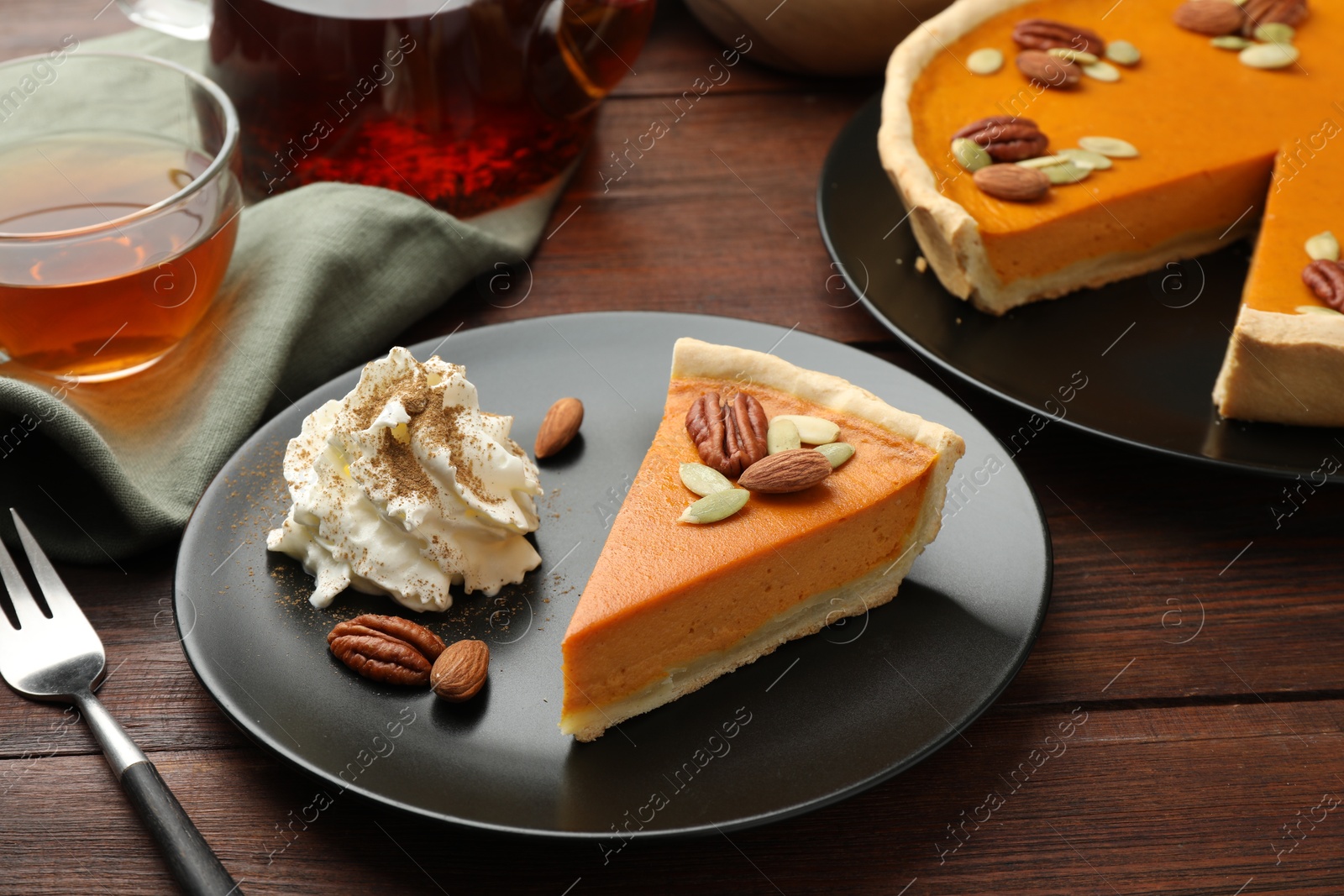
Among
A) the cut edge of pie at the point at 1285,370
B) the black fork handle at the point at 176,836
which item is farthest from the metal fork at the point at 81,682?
the cut edge of pie at the point at 1285,370

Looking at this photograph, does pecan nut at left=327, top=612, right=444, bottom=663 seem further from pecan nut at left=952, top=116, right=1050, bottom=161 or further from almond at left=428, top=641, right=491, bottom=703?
pecan nut at left=952, top=116, right=1050, bottom=161

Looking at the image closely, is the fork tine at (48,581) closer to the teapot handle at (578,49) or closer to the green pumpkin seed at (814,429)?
the green pumpkin seed at (814,429)

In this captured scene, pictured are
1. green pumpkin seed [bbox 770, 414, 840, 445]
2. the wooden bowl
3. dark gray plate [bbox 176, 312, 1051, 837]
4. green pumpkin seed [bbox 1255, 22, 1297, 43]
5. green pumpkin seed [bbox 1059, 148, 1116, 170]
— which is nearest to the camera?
dark gray plate [bbox 176, 312, 1051, 837]

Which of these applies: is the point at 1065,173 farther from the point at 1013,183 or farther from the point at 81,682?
the point at 81,682

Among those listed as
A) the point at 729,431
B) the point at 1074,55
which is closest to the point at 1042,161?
the point at 1074,55

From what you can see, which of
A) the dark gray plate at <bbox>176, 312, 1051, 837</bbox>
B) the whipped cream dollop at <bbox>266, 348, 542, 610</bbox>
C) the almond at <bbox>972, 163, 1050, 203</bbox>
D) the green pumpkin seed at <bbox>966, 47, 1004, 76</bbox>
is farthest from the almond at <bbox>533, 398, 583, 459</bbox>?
the green pumpkin seed at <bbox>966, 47, 1004, 76</bbox>
